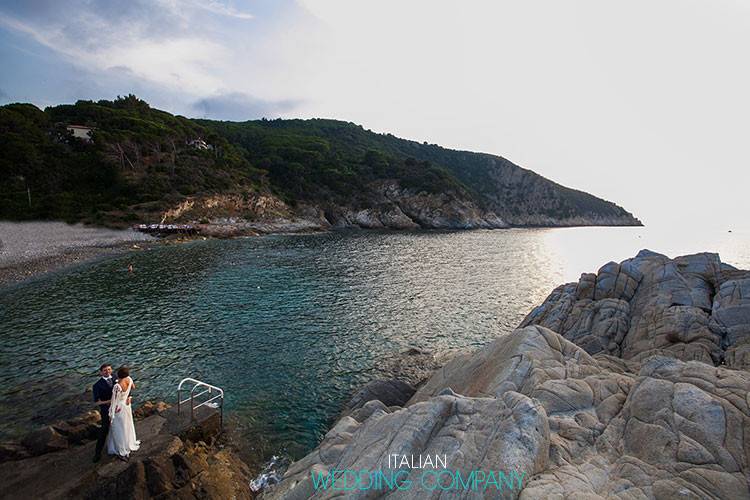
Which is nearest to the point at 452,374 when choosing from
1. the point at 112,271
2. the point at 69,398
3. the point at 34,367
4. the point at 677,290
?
the point at 677,290

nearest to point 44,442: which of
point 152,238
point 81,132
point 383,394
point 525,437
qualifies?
point 383,394

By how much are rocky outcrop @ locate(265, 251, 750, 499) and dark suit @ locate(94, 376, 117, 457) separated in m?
4.85

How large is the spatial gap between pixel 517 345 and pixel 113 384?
12868mm

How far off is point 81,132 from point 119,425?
111249 millimetres

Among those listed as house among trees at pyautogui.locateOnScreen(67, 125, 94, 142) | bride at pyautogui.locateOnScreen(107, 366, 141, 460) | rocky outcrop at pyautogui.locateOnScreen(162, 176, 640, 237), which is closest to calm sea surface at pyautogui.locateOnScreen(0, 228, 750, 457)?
bride at pyautogui.locateOnScreen(107, 366, 141, 460)

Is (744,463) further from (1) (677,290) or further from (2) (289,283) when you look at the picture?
(2) (289,283)

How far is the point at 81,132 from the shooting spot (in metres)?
90.6

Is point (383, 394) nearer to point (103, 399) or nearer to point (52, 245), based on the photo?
point (103, 399)

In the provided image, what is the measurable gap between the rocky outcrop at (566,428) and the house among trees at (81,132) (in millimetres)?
110027

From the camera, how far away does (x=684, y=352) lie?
51.8 feet

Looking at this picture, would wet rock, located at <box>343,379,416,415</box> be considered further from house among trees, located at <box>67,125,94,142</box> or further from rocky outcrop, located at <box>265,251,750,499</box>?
house among trees, located at <box>67,125,94,142</box>

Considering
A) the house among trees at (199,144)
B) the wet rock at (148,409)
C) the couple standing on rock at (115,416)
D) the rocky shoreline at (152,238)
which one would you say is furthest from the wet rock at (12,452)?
the house among trees at (199,144)

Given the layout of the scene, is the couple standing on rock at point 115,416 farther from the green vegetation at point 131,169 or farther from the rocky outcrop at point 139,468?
the green vegetation at point 131,169

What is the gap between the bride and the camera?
9.74 meters
